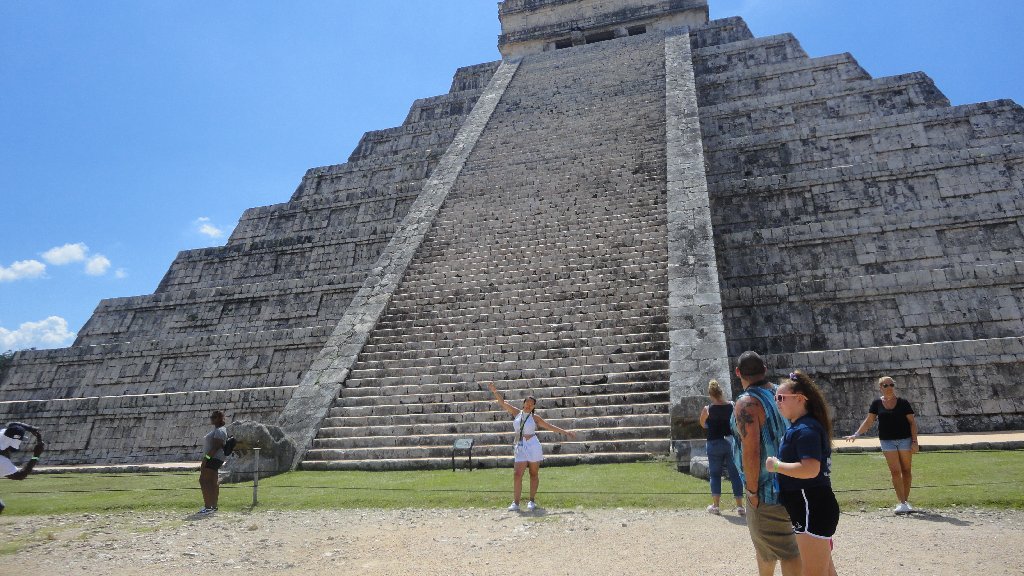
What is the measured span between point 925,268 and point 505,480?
9499 millimetres

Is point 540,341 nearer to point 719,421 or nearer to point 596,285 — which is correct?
point 596,285

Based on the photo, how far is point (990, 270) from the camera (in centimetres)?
1023

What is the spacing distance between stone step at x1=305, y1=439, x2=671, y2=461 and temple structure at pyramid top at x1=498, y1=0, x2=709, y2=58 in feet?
76.0

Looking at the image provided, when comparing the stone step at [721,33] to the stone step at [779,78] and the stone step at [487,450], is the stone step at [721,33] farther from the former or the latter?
the stone step at [487,450]

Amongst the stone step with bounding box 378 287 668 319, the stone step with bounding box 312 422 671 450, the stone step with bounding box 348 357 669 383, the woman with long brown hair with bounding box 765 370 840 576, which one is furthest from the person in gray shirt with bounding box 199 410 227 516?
the woman with long brown hair with bounding box 765 370 840 576

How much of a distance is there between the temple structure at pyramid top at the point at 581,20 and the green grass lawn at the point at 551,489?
2372cm

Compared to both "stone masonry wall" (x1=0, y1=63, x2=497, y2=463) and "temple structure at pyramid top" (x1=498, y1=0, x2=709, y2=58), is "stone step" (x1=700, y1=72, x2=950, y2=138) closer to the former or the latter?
"stone masonry wall" (x1=0, y1=63, x2=497, y2=463)

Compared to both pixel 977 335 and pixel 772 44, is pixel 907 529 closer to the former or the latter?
pixel 977 335

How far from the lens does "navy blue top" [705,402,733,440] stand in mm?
5742

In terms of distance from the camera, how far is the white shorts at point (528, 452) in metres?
5.82

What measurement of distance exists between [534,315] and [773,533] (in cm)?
792

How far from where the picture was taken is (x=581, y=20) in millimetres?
27875

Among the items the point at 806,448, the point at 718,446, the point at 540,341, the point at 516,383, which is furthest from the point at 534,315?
the point at 806,448

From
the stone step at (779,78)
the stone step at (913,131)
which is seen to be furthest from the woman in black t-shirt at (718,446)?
the stone step at (779,78)
